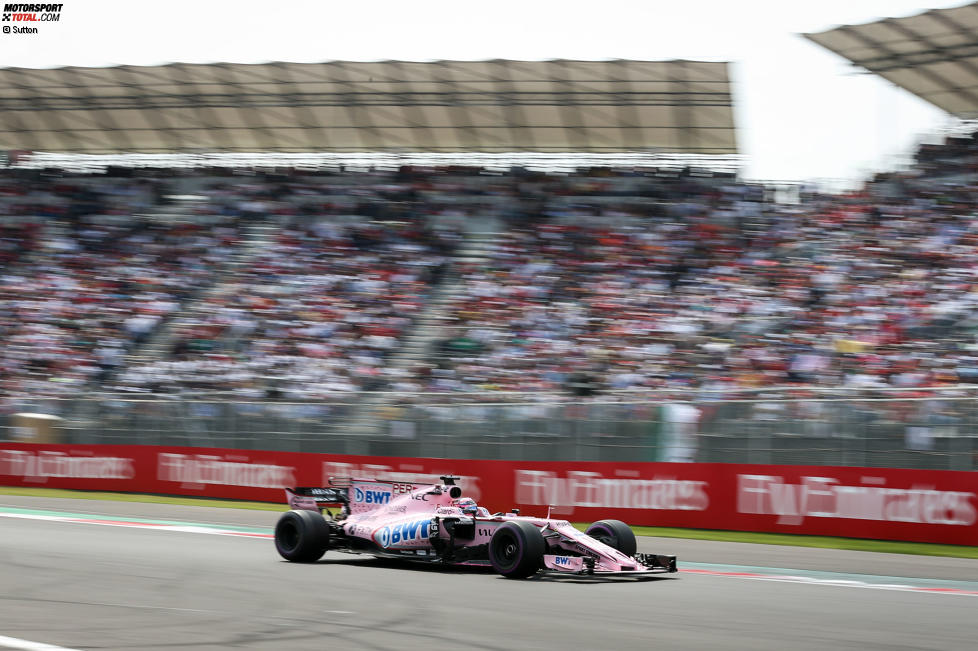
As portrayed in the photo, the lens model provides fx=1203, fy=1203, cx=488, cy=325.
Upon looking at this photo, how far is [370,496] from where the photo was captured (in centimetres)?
1198

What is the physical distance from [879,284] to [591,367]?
473cm

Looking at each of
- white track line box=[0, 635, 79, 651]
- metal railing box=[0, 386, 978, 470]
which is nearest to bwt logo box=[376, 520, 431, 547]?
white track line box=[0, 635, 79, 651]

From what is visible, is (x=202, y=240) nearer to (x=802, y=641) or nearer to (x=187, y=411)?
(x=187, y=411)

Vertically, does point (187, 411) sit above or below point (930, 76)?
below

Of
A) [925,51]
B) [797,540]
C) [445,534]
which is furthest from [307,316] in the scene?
[445,534]

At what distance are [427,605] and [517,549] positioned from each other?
1910 millimetres

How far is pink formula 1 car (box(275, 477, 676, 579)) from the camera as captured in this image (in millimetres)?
10383

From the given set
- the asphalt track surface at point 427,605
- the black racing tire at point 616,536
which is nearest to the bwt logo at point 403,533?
the asphalt track surface at point 427,605

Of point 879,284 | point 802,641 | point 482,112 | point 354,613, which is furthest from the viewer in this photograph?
point 482,112

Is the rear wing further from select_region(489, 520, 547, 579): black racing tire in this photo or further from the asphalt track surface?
select_region(489, 520, 547, 579): black racing tire

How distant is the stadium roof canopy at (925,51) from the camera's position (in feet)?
68.4

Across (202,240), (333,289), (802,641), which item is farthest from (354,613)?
(202,240)

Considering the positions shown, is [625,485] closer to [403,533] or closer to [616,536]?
[616,536]

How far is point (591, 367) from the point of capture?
19703 millimetres
